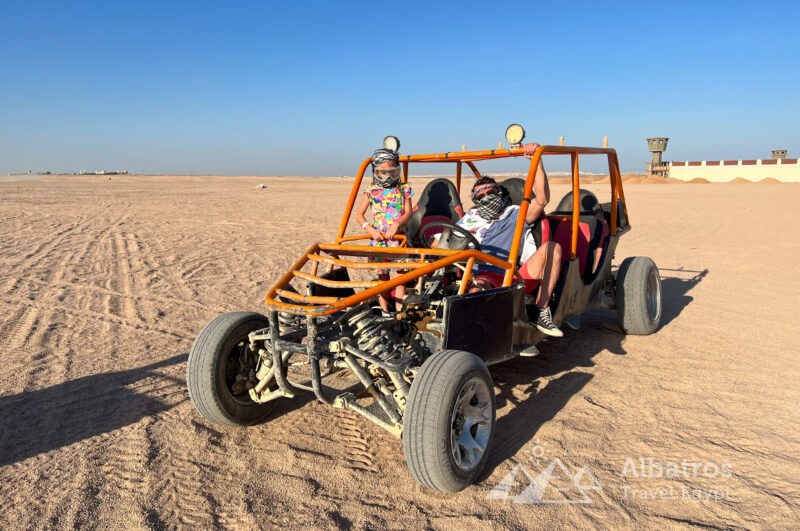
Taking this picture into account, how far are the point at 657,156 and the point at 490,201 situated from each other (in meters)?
54.4

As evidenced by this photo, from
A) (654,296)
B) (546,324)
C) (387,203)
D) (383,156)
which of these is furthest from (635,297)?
(383,156)

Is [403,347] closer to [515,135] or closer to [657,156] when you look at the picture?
[515,135]

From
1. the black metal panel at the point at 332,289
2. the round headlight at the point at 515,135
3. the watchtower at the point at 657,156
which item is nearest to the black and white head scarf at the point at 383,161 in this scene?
the round headlight at the point at 515,135

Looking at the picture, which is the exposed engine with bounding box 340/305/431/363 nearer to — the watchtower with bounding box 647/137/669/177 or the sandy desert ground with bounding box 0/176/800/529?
the sandy desert ground with bounding box 0/176/800/529

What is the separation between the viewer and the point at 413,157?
6.06 meters

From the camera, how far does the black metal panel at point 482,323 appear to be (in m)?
3.61

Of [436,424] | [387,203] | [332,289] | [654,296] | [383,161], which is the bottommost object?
[654,296]

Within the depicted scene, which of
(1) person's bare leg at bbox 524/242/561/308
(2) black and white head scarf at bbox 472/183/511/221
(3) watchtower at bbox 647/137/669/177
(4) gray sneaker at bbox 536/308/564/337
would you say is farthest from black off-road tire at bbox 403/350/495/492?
(3) watchtower at bbox 647/137/669/177

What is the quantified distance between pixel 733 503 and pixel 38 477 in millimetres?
3651

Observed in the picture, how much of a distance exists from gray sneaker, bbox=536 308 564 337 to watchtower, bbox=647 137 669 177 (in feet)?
177

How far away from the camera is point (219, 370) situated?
3857 millimetres

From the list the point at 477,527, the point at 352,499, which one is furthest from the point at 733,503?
the point at 352,499

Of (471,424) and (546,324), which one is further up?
(546,324)

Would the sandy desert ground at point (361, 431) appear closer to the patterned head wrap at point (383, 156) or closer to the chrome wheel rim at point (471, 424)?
the chrome wheel rim at point (471, 424)
